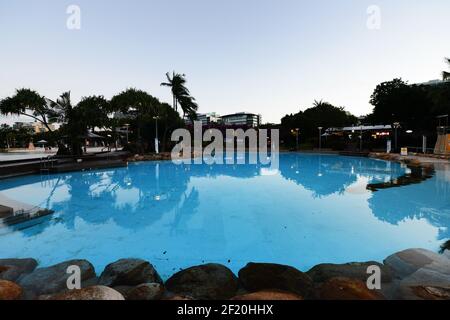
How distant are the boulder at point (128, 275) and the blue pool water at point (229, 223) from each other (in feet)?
3.21

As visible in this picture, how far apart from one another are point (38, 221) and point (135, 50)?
61.5 feet

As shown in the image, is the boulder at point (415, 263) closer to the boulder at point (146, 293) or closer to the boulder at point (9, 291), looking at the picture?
the boulder at point (146, 293)

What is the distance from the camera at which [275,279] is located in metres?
3.12

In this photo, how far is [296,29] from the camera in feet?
62.7

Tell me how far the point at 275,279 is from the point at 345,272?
1063 millimetres

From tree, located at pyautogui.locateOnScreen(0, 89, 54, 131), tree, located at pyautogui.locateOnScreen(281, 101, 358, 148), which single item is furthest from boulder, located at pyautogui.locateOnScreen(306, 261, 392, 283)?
tree, located at pyautogui.locateOnScreen(281, 101, 358, 148)

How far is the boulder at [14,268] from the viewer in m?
3.34

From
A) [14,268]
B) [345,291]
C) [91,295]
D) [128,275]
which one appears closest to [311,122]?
[345,291]

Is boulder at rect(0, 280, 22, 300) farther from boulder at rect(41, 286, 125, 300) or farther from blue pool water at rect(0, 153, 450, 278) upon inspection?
blue pool water at rect(0, 153, 450, 278)

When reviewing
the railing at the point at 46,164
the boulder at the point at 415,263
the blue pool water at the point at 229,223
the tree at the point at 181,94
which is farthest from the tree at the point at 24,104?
the boulder at the point at 415,263

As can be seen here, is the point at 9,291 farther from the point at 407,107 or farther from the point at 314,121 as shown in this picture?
the point at 314,121

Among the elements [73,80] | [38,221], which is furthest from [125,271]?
[73,80]

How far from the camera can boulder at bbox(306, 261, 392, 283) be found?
3.26 metres
